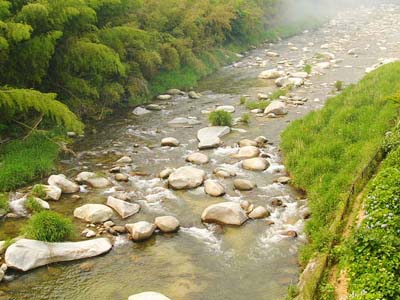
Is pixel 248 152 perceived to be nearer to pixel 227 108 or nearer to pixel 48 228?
pixel 227 108

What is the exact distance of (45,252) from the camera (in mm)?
8508

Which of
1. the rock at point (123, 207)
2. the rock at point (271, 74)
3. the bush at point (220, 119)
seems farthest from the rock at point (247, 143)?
the rock at point (271, 74)

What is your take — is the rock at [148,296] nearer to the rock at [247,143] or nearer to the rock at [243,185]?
the rock at [243,185]

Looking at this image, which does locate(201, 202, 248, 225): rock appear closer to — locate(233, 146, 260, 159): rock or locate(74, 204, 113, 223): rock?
locate(74, 204, 113, 223): rock

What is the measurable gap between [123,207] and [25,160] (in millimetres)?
3749

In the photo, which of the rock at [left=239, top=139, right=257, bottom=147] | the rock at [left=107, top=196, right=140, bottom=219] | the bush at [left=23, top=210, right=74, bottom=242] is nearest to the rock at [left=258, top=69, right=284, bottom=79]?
the rock at [left=239, top=139, right=257, bottom=147]

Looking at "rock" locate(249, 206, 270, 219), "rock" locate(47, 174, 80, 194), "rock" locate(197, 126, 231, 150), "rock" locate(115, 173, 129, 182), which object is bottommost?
"rock" locate(249, 206, 270, 219)

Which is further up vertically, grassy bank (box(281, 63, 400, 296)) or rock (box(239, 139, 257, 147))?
grassy bank (box(281, 63, 400, 296))

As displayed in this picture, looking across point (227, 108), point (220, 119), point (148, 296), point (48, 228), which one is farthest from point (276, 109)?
point (148, 296)

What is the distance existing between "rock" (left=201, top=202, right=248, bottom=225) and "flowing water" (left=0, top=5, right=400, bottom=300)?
0.17 meters

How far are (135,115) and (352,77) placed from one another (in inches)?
416

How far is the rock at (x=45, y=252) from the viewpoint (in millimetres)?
8258

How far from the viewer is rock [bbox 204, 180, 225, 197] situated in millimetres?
10953

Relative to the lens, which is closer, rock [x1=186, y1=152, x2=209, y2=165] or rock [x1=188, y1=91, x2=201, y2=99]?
rock [x1=186, y1=152, x2=209, y2=165]
